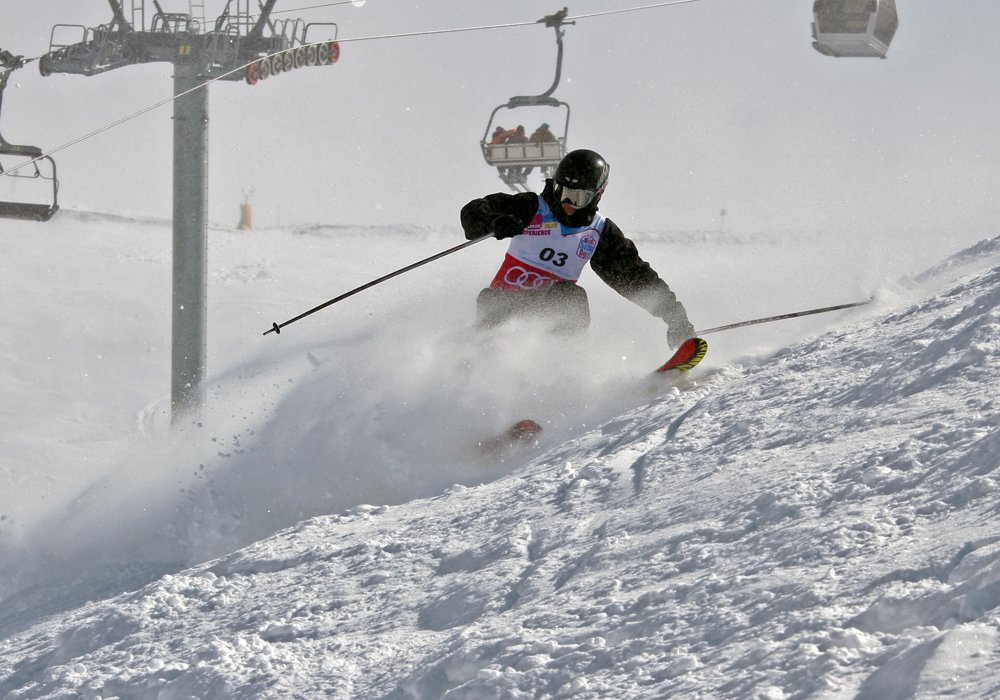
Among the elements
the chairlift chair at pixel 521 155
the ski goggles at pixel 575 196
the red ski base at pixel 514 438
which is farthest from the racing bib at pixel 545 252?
the chairlift chair at pixel 521 155

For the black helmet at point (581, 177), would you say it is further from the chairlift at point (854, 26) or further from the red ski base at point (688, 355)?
the chairlift at point (854, 26)

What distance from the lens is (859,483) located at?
144 inches

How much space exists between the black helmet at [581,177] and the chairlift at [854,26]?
8.16 m

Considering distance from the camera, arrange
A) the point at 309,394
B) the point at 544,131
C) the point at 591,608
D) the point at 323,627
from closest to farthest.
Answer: the point at 591,608
the point at 323,627
the point at 309,394
the point at 544,131

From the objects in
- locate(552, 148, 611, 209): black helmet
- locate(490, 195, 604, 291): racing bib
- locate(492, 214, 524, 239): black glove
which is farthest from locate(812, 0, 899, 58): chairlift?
locate(492, 214, 524, 239): black glove

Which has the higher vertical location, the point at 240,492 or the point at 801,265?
the point at 801,265

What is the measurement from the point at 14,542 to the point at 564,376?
3.28 m

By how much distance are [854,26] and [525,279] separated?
27.7 feet

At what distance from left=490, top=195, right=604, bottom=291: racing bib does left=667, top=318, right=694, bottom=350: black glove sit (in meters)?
0.69

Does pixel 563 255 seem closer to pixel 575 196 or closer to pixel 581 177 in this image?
pixel 575 196

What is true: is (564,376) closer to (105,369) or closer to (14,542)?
(14,542)

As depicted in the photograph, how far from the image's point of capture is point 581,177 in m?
6.81

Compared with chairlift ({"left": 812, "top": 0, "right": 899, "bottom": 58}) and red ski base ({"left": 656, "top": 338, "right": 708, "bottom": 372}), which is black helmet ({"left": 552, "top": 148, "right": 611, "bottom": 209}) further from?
chairlift ({"left": 812, "top": 0, "right": 899, "bottom": 58})

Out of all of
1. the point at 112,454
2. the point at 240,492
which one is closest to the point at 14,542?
the point at 240,492
